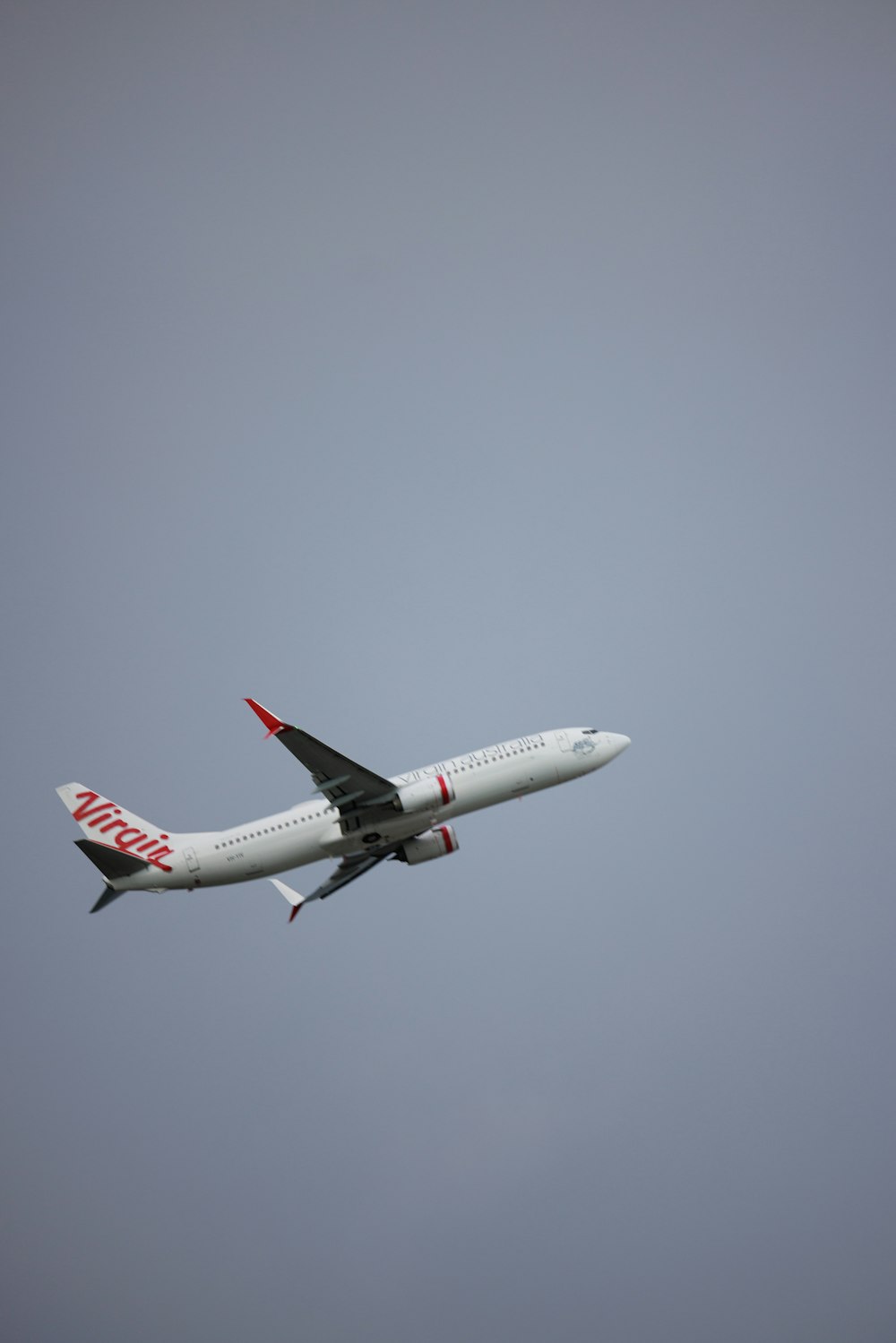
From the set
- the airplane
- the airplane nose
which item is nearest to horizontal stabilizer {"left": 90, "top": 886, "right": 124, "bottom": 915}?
the airplane

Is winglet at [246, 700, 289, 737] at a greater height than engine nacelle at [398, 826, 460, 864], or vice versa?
winglet at [246, 700, 289, 737]

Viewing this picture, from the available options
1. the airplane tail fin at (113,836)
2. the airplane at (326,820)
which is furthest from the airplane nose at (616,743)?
the airplane tail fin at (113,836)

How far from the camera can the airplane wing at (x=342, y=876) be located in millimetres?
68500

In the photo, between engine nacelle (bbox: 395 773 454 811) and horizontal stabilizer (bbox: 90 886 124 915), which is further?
horizontal stabilizer (bbox: 90 886 124 915)

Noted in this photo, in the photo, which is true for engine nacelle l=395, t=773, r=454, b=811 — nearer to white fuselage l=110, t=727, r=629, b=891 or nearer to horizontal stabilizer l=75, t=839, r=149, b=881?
white fuselage l=110, t=727, r=629, b=891

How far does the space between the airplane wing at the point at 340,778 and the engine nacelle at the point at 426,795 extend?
750 mm

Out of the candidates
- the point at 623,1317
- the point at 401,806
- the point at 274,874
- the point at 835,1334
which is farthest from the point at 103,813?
the point at 835,1334

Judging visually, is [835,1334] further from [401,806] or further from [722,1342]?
[401,806]

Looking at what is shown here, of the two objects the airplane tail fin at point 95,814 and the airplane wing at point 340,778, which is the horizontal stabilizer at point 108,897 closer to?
the airplane tail fin at point 95,814

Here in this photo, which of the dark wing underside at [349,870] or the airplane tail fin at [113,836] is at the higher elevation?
the airplane tail fin at [113,836]

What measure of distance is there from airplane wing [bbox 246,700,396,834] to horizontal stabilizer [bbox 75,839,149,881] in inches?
409

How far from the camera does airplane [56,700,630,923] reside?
62656 mm

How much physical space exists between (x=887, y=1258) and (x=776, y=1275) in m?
15.4

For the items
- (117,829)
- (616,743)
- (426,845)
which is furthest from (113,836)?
(616,743)
